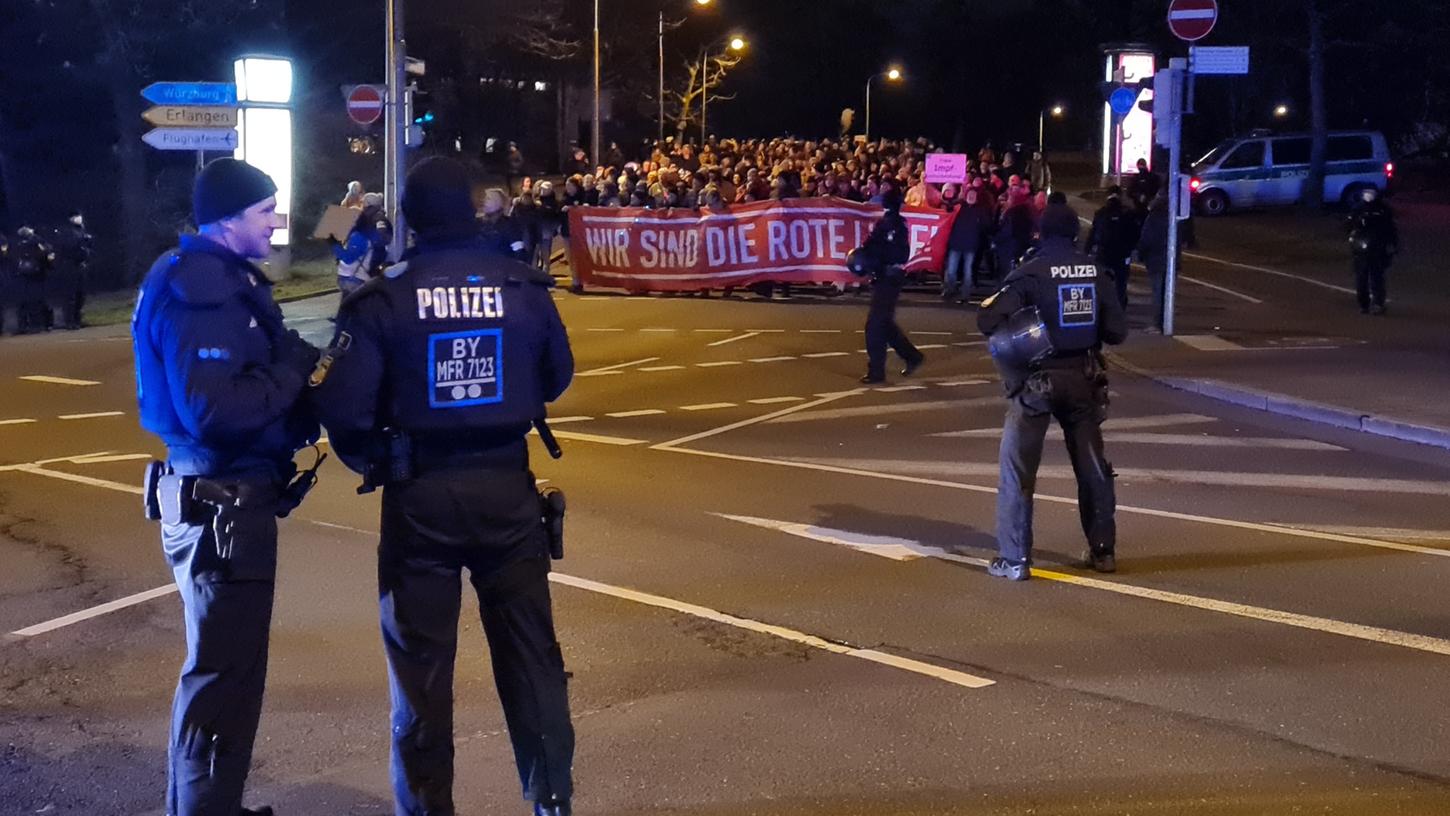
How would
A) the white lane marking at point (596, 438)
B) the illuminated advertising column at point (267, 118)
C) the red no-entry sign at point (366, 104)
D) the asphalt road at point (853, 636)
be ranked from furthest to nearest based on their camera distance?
1. the red no-entry sign at point (366, 104)
2. the illuminated advertising column at point (267, 118)
3. the white lane marking at point (596, 438)
4. the asphalt road at point (853, 636)

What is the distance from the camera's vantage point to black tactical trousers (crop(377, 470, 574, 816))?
4.39 metres

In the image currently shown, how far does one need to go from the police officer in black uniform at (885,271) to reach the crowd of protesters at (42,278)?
13.1 meters

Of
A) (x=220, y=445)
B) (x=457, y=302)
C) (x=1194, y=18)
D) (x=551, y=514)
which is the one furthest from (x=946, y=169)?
(x=220, y=445)

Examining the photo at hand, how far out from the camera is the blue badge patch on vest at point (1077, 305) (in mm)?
7980

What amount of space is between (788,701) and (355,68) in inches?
1970

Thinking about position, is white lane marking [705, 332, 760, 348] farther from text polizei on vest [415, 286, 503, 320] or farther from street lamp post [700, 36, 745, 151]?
street lamp post [700, 36, 745, 151]

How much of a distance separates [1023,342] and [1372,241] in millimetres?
15284

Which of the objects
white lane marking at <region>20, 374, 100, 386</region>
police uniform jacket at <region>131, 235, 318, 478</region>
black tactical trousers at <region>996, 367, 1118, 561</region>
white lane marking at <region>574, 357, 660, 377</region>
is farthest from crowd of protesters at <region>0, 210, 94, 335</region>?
police uniform jacket at <region>131, 235, 318, 478</region>

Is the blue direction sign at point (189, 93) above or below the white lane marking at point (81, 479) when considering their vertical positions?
above

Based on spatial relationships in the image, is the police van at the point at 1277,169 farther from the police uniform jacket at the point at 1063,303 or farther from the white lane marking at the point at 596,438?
the police uniform jacket at the point at 1063,303

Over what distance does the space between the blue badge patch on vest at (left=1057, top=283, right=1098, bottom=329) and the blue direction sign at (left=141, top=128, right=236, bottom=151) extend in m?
14.6

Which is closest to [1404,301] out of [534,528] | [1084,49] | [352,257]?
[352,257]

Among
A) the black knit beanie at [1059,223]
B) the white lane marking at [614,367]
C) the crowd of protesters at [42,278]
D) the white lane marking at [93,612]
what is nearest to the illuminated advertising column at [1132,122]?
the white lane marking at [614,367]

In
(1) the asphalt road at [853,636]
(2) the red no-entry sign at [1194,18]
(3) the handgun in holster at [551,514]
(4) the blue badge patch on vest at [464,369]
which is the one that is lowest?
(1) the asphalt road at [853,636]
